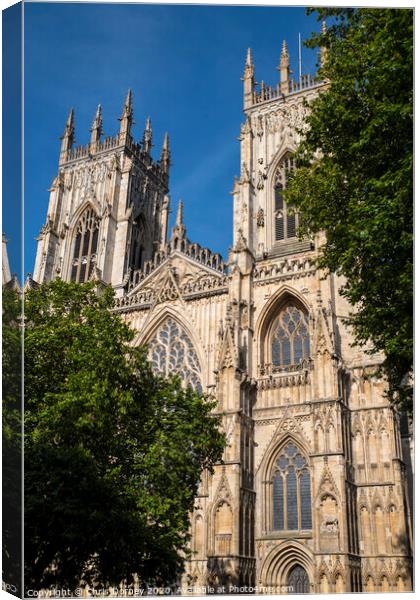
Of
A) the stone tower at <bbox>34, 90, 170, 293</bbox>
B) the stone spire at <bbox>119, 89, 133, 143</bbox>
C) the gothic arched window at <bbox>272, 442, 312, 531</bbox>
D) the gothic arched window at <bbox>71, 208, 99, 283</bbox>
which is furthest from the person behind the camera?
the stone spire at <bbox>119, 89, 133, 143</bbox>

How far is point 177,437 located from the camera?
55.3ft

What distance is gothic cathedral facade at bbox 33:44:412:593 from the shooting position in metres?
21.7

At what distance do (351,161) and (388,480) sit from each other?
1281 centimetres

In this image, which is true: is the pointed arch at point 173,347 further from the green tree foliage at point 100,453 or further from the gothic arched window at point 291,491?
the green tree foliage at point 100,453

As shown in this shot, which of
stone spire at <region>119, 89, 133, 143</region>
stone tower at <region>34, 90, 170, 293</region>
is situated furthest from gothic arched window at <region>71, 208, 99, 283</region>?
stone spire at <region>119, 89, 133, 143</region>

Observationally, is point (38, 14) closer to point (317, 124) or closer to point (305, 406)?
point (317, 124)

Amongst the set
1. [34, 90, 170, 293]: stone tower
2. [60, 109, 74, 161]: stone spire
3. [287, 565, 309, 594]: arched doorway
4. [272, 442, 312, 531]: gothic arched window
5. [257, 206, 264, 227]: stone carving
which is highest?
[60, 109, 74, 161]: stone spire

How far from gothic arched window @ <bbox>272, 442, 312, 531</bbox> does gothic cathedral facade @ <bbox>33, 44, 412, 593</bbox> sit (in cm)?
4

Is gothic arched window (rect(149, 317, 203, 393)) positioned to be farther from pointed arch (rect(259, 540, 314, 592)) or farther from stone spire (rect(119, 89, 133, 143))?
stone spire (rect(119, 89, 133, 143))

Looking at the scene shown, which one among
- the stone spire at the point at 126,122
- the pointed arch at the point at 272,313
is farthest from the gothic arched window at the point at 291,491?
the stone spire at the point at 126,122

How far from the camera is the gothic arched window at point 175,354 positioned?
2884cm

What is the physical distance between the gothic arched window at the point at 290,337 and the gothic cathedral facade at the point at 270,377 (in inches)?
2.0

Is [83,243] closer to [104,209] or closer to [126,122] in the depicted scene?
[104,209]

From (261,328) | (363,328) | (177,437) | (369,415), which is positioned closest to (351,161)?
(363,328)
